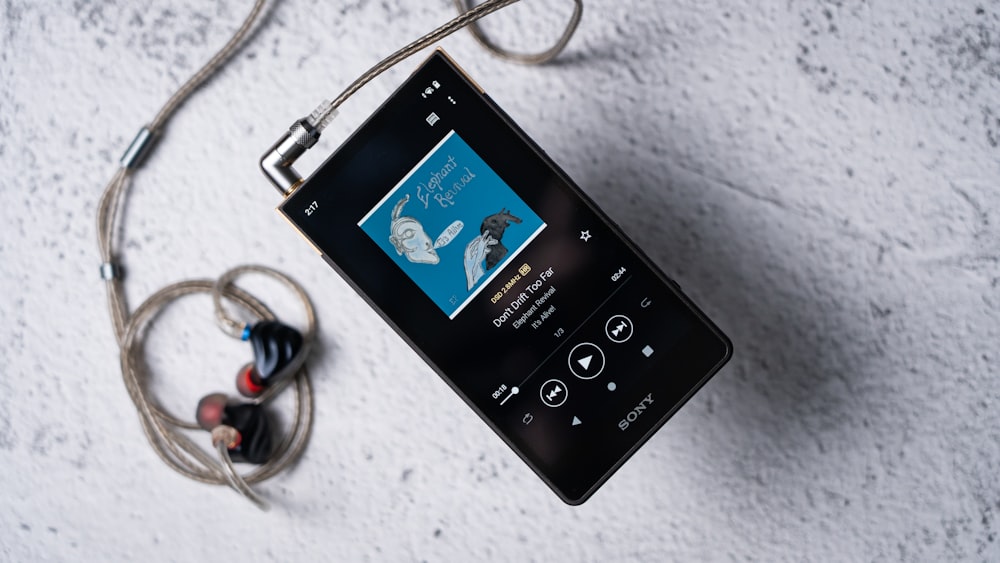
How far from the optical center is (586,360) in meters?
0.61

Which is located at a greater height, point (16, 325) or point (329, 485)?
point (16, 325)

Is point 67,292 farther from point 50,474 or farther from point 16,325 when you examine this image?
point 50,474

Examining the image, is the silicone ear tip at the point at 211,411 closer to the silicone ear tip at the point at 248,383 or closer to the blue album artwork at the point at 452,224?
the silicone ear tip at the point at 248,383

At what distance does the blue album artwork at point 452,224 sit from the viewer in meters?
0.59

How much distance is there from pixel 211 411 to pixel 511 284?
285 millimetres

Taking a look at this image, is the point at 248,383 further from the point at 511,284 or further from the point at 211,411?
the point at 511,284

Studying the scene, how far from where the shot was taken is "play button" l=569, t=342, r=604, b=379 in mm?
608

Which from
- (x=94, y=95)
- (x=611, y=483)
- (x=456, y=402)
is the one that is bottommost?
(x=611, y=483)

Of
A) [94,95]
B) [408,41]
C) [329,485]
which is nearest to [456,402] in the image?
[329,485]

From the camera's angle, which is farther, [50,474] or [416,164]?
[50,474]

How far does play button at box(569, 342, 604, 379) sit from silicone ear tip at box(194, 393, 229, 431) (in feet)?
0.98

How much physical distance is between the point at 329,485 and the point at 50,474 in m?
0.25

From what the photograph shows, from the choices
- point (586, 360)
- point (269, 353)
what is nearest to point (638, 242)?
point (586, 360)

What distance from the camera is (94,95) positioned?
75 centimetres
